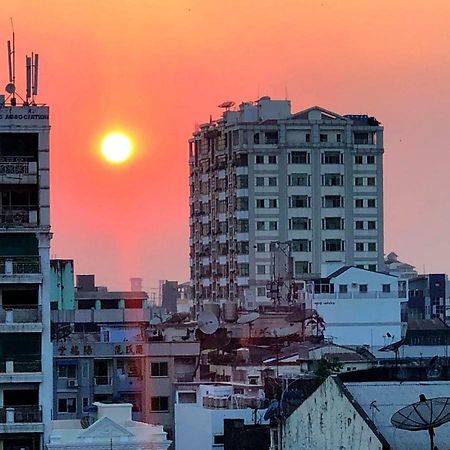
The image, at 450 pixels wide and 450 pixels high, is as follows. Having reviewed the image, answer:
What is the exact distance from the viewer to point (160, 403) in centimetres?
8012

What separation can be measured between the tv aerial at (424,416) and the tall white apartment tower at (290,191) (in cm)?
9495

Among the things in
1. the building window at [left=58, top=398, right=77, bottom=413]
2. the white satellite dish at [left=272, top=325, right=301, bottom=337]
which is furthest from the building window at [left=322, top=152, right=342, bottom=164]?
the building window at [left=58, top=398, right=77, bottom=413]

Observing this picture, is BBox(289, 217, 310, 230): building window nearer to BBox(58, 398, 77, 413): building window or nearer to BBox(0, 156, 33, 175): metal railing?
BBox(58, 398, 77, 413): building window

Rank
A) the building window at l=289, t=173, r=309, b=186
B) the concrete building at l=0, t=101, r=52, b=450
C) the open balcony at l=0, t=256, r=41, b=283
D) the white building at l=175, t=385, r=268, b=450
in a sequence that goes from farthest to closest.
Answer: the building window at l=289, t=173, r=309, b=186 < the white building at l=175, t=385, r=268, b=450 < the open balcony at l=0, t=256, r=41, b=283 < the concrete building at l=0, t=101, r=52, b=450

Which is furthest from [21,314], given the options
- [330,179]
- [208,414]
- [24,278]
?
[330,179]

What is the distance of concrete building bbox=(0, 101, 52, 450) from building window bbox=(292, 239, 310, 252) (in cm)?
8228

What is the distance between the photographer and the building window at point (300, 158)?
145375mm

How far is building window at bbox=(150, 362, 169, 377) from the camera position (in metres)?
81.2

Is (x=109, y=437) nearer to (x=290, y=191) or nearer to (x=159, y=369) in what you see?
(x=159, y=369)

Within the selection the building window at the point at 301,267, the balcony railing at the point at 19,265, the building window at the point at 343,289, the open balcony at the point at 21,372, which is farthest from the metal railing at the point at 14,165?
the building window at the point at 301,267

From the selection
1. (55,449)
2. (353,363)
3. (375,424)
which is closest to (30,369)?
(55,449)

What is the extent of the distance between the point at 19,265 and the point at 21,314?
1294 millimetres

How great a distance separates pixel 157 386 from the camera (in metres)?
80.8

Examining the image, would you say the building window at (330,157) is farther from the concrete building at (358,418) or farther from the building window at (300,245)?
the concrete building at (358,418)
